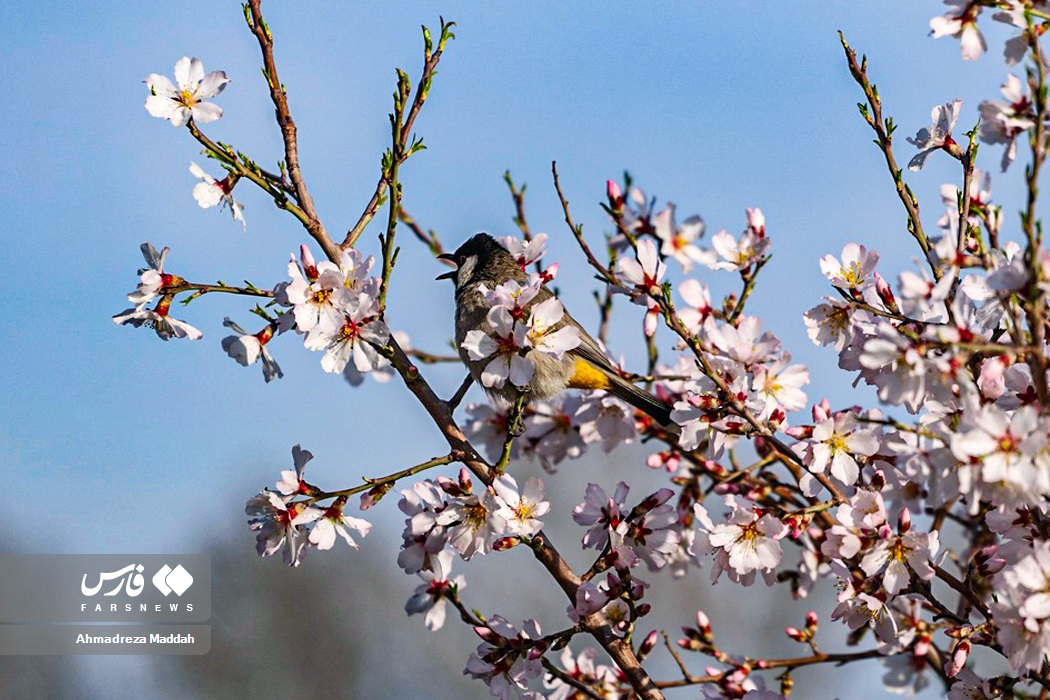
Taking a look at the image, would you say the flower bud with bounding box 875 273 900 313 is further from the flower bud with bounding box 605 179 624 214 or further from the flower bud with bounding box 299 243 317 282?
the flower bud with bounding box 299 243 317 282

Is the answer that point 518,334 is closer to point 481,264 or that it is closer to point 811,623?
point 811,623

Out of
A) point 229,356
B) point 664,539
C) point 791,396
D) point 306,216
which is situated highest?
point 306,216

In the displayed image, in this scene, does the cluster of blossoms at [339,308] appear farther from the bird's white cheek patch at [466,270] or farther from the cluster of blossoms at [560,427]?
the bird's white cheek patch at [466,270]

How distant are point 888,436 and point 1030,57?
1157 mm

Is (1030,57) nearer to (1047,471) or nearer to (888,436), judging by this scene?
(1047,471)

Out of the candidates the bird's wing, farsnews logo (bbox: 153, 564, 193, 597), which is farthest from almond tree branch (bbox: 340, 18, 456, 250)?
farsnews logo (bbox: 153, 564, 193, 597)

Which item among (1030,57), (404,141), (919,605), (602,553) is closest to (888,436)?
(919,605)

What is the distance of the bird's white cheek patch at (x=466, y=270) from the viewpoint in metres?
4.62

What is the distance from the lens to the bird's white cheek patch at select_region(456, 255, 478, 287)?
462cm

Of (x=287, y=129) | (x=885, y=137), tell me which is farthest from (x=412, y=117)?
(x=885, y=137)

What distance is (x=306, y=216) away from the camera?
2.79 meters

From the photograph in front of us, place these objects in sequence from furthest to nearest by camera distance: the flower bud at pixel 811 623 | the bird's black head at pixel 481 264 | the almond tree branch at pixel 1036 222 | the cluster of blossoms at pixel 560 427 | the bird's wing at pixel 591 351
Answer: the bird's black head at pixel 481 264 → the bird's wing at pixel 591 351 → the cluster of blossoms at pixel 560 427 → the flower bud at pixel 811 623 → the almond tree branch at pixel 1036 222

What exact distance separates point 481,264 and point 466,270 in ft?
0.26

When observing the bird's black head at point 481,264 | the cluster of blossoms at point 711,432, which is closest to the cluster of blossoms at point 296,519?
the cluster of blossoms at point 711,432
